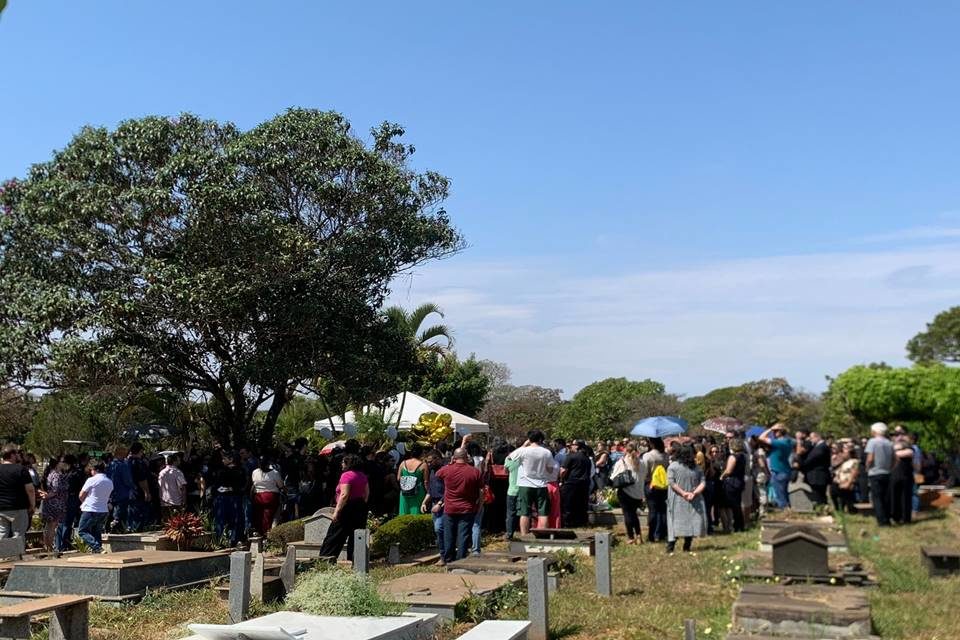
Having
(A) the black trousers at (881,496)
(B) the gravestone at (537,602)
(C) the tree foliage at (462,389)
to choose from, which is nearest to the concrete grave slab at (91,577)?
(B) the gravestone at (537,602)

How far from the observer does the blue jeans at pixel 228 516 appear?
49.5 ft

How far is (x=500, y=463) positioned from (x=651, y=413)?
4680 cm

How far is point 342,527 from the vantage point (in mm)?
12516

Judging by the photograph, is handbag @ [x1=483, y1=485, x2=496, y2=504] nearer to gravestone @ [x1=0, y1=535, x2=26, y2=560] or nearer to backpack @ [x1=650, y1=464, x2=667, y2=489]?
backpack @ [x1=650, y1=464, x2=667, y2=489]

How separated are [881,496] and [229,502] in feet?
31.9

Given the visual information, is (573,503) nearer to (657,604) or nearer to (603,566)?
(603,566)

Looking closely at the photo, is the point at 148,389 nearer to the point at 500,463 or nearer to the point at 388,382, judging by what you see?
the point at 388,382

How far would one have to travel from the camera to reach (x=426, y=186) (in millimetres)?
21297

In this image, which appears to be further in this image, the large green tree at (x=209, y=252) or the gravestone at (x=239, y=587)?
the large green tree at (x=209, y=252)

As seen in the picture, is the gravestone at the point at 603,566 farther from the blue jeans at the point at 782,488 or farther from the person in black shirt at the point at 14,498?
the blue jeans at the point at 782,488

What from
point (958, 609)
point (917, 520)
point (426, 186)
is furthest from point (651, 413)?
→ point (958, 609)

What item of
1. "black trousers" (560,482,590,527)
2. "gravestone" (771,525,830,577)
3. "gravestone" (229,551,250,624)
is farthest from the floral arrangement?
"gravestone" (771,525,830,577)

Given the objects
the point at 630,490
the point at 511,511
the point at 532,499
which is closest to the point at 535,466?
the point at 532,499

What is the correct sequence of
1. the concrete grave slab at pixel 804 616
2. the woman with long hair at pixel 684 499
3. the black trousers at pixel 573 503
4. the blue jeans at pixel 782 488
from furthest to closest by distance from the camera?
the blue jeans at pixel 782 488
the black trousers at pixel 573 503
the woman with long hair at pixel 684 499
the concrete grave slab at pixel 804 616
